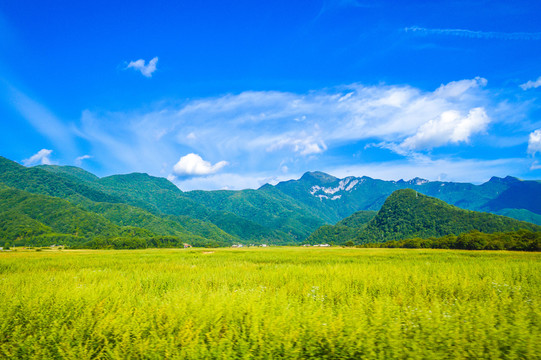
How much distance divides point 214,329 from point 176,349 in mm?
908

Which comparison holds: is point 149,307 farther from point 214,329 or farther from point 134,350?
point 214,329

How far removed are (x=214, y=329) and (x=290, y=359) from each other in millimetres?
1861

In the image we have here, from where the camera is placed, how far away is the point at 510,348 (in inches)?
190

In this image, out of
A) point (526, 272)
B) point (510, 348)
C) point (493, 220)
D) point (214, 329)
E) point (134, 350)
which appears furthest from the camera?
point (493, 220)

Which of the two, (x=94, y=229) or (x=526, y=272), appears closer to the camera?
(x=526, y=272)

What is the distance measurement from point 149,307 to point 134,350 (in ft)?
5.23

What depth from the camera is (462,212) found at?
600 ft

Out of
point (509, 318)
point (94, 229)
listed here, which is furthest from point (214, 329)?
point (94, 229)

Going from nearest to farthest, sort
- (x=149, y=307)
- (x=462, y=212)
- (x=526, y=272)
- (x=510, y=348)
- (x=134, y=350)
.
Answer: (x=510, y=348), (x=134, y=350), (x=149, y=307), (x=526, y=272), (x=462, y=212)

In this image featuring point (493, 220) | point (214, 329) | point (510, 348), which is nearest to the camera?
point (510, 348)

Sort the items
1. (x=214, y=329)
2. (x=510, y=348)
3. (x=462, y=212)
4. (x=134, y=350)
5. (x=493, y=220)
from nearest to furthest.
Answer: (x=510, y=348) < (x=134, y=350) < (x=214, y=329) < (x=493, y=220) < (x=462, y=212)

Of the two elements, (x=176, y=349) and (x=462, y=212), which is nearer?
(x=176, y=349)

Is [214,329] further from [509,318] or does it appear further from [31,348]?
[509,318]

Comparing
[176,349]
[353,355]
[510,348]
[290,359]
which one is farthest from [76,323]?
[510,348]
